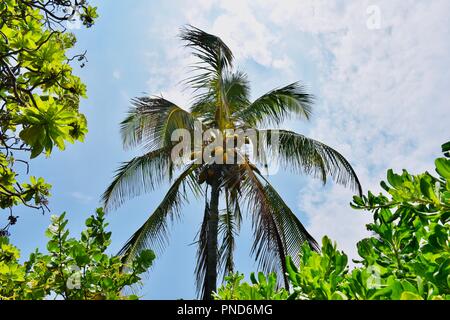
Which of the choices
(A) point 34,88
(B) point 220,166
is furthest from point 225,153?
(A) point 34,88

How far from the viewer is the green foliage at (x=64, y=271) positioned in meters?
1.67

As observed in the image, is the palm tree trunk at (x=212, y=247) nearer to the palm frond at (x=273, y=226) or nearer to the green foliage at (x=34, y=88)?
the palm frond at (x=273, y=226)

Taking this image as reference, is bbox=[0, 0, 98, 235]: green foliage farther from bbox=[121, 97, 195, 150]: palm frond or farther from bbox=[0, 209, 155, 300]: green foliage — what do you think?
bbox=[121, 97, 195, 150]: palm frond

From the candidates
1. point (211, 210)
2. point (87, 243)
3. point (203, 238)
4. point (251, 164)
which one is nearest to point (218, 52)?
point (251, 164)

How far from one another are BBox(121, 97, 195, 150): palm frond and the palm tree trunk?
1102mm

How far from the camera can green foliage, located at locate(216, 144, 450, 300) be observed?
2.20 feet

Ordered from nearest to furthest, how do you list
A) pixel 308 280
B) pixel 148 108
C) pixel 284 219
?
pixel 308 280
pixel 284 219
pixel 148 108

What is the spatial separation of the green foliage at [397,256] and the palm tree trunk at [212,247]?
494 cm

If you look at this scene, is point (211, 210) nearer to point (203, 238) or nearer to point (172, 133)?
point (203, 238)

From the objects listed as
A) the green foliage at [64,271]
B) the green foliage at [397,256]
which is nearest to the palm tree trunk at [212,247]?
the green foliage at [64,271]

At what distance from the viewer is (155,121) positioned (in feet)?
21.3

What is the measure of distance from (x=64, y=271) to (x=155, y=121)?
195 inches

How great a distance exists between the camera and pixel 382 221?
1.04 m
